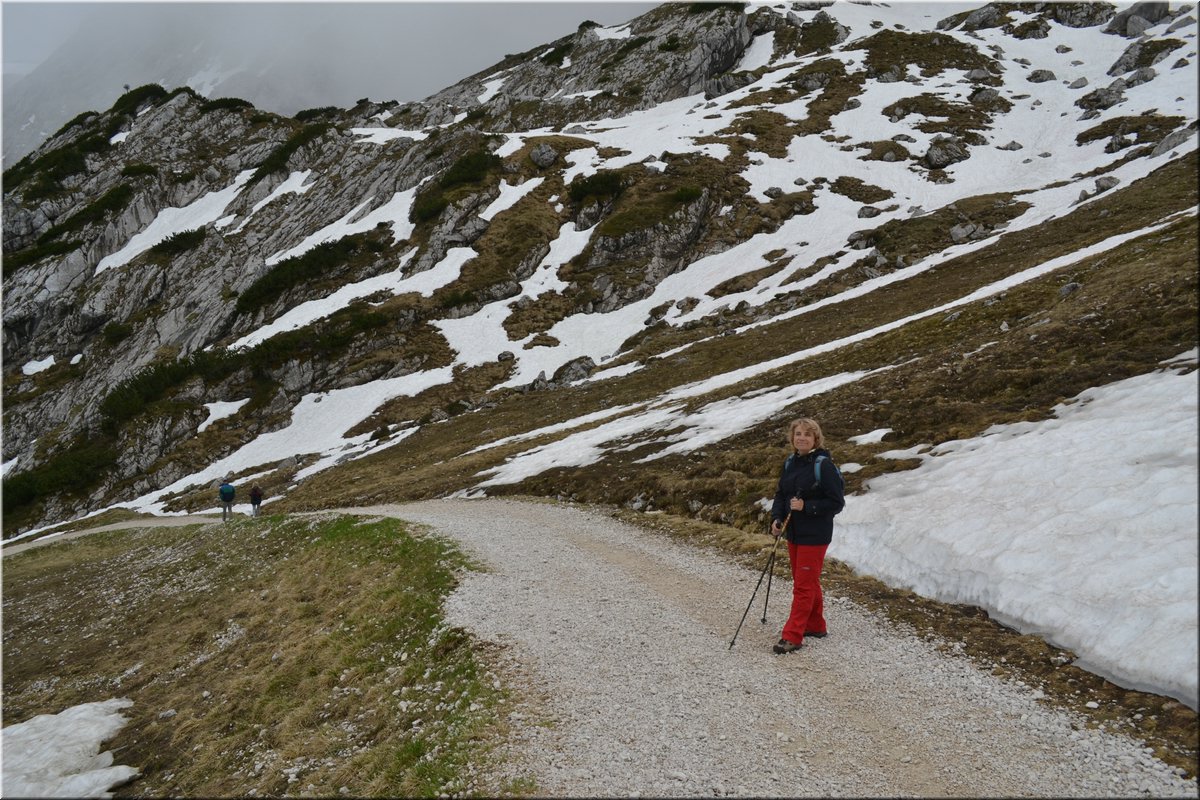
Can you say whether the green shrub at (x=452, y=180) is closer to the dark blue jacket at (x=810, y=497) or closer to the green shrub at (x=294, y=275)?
the green shrub at (x=294, y=275)

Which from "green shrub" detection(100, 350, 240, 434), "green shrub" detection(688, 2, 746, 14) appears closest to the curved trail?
"green shrub" detection(100, 350, 240, 434)

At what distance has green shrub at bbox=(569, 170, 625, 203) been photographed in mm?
86625

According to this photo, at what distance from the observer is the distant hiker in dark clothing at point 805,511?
9.01m

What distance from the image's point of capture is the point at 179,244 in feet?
346

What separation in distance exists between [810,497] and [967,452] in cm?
803

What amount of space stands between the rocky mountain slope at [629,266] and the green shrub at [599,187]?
0.48 m

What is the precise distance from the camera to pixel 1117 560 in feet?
26.8

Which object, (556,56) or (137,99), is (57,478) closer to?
(137,99)

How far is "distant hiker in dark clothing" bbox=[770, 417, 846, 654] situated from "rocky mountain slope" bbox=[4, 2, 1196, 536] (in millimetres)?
7581

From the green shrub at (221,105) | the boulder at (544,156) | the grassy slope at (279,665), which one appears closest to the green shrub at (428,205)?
the boulder at (544,156)

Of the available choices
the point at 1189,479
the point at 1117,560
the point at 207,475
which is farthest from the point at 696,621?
the point at 207,475

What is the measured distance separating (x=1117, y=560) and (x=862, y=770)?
501cm

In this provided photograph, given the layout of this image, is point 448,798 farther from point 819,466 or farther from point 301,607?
point 301,607

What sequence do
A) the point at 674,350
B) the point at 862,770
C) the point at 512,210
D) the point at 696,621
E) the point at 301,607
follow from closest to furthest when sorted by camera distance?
the point at 862,770 < the point at 696,621 < the point at 301,607 < the point at 674,350 < the point at 512,210
